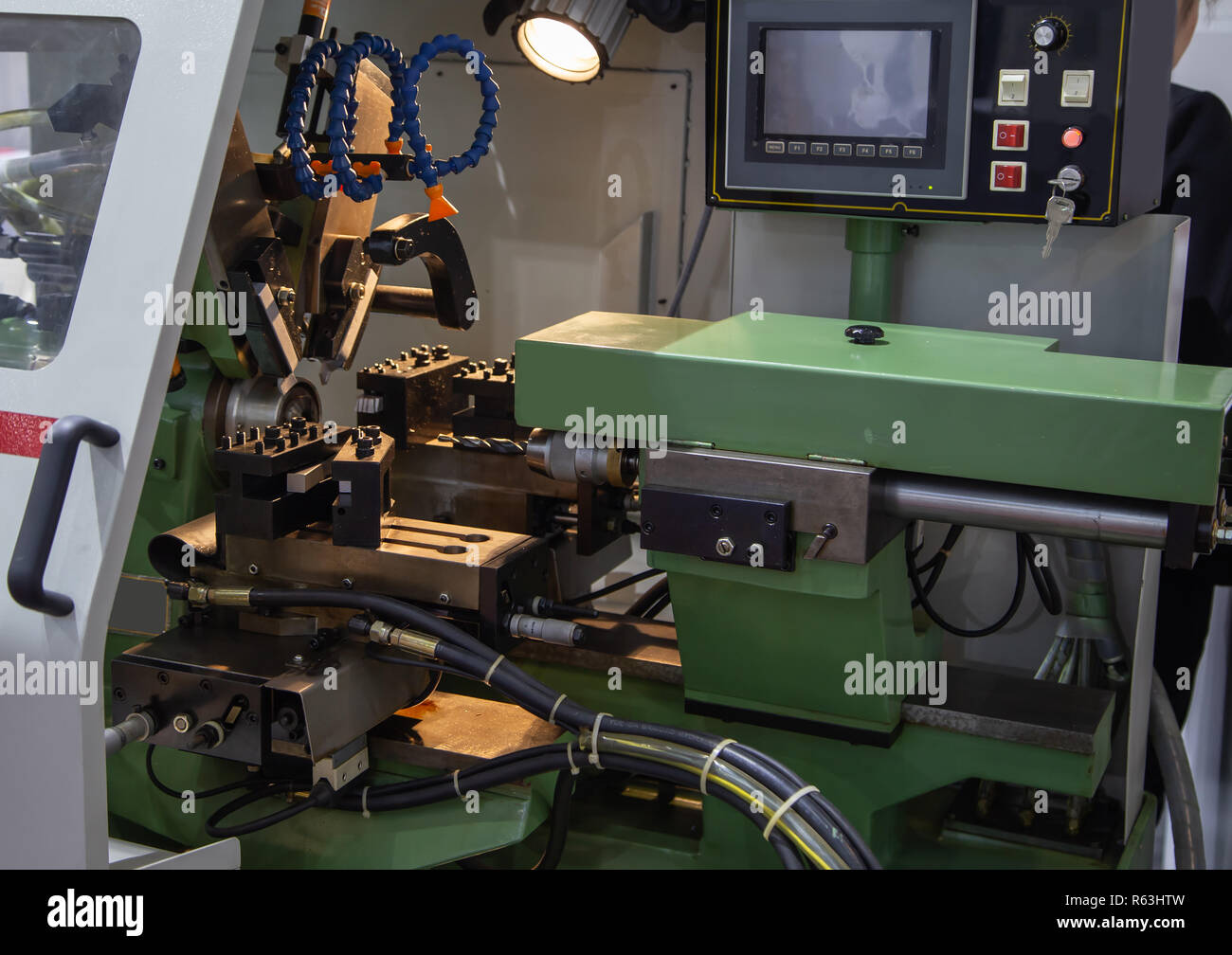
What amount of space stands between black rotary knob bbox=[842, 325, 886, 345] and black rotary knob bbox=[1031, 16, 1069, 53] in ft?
1.42

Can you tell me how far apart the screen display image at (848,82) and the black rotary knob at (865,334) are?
309 millimetres

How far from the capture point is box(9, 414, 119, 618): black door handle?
3.84 feet

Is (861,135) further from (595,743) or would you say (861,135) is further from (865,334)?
(595,743)

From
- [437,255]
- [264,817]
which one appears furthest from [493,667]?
[437,255]

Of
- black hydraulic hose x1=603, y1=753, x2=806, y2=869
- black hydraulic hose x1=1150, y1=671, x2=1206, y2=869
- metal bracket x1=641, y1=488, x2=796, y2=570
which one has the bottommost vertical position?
black hydraulic hose x1=1150, y1=671, x2=1206, y2=869

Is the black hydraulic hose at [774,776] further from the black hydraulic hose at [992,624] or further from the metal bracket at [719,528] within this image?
the black hydraulic hose at [992,624]

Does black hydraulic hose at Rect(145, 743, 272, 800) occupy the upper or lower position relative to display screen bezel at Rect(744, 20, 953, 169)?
lower

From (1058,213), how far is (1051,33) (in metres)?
0.23

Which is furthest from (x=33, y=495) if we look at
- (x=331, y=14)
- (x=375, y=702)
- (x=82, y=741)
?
(x=331, y=14)

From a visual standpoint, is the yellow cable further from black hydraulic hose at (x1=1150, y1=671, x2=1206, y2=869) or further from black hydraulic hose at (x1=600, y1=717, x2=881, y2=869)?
black hydraulic hose at (x1=1150, y1=671, x2=1206, y2=869)

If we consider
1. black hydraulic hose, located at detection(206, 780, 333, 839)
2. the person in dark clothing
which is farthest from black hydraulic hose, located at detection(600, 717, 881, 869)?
the person in dark clothing

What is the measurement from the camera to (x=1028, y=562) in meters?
1.96

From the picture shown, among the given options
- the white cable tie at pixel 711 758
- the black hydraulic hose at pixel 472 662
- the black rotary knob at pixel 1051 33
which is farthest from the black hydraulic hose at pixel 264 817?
the black rotary knob at pixel 1051 33

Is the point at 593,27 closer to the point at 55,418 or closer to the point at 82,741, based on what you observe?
the point at 55,418
